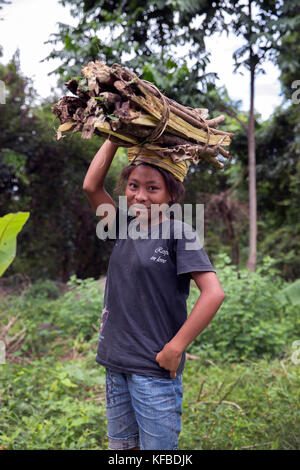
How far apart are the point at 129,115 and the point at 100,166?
423 millimetres

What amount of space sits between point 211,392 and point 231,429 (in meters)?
0.65

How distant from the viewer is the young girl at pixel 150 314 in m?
1.57

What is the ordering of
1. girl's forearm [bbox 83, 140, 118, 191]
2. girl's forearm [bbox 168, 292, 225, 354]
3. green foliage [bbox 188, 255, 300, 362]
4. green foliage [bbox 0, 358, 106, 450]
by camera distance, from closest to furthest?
girl's forearm [bbox 168, 292, 225, 354], girl's forearm [bbox 83, 140, 118, 191], green foliage [bbox 0, 358, 106, 450], green foliage [bbox 188, 255, 300, 362]

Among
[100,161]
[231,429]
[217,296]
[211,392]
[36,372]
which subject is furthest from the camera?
[36,372]

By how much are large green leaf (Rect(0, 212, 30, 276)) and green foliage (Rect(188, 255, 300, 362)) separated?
3.21 metres

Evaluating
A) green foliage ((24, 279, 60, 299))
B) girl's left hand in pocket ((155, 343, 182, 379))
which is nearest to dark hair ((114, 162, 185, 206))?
girl's left hand in pocket ((155, 343, 182, 379))

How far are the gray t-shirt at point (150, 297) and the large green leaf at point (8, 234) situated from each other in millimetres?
506

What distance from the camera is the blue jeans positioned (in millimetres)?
1576

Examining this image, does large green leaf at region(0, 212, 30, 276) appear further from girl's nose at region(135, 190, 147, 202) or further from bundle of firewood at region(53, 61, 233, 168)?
girl's nose at region(135, 190, 147, 202)

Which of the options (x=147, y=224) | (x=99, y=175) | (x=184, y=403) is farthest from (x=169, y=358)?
(x=184, y=403)

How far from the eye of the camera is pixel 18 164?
6.80m
